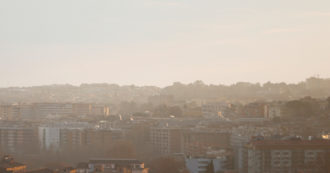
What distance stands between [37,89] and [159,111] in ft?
167

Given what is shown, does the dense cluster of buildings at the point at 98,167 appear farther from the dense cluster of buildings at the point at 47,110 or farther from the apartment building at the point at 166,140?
the dense cluster of buildings at the point at 47,110

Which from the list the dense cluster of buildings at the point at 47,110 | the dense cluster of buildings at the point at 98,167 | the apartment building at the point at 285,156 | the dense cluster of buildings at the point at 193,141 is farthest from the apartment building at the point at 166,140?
the dense cluster of buildings at the point at 47,110

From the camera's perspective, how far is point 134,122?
2140 inches

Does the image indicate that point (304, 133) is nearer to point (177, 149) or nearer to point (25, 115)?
point (177, 149)

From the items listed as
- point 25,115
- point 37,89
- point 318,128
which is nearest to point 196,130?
point 318,128

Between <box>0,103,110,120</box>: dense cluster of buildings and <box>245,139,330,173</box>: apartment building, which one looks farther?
<box>0,103,110,120</box>: dense cluster of buildings

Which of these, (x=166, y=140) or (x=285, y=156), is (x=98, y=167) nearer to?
(x=285, y=156)

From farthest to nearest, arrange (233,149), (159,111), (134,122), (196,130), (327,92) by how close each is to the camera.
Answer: (327,92) < (159,111) < (134,122) < (196,130) < (233,149)

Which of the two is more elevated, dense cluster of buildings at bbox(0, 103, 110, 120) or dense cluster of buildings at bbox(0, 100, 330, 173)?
dense cluster of buildings at bbox(0, 103, 110, 120)

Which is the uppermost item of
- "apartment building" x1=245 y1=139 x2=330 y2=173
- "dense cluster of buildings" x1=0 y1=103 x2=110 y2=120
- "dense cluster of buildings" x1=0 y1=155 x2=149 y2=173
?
"dense cluster of buildings" x1=0 y1=103 x2=110 y2=120

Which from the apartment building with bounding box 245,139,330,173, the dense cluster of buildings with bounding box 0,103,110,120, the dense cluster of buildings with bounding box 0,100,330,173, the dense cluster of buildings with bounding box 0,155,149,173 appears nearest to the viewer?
the apartment building with bounding box 245,139,330,173

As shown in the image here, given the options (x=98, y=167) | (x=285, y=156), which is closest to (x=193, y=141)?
(x=98, y=167)

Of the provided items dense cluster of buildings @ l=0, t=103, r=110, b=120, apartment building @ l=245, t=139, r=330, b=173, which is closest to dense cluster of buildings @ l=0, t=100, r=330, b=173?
apartment building @ l=245, t=139, r=330, b=173

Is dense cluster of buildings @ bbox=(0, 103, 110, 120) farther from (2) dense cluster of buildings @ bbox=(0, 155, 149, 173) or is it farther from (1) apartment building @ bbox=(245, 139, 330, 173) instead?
(1) apartment building @ bbox=(245, 139, 330, 173)
